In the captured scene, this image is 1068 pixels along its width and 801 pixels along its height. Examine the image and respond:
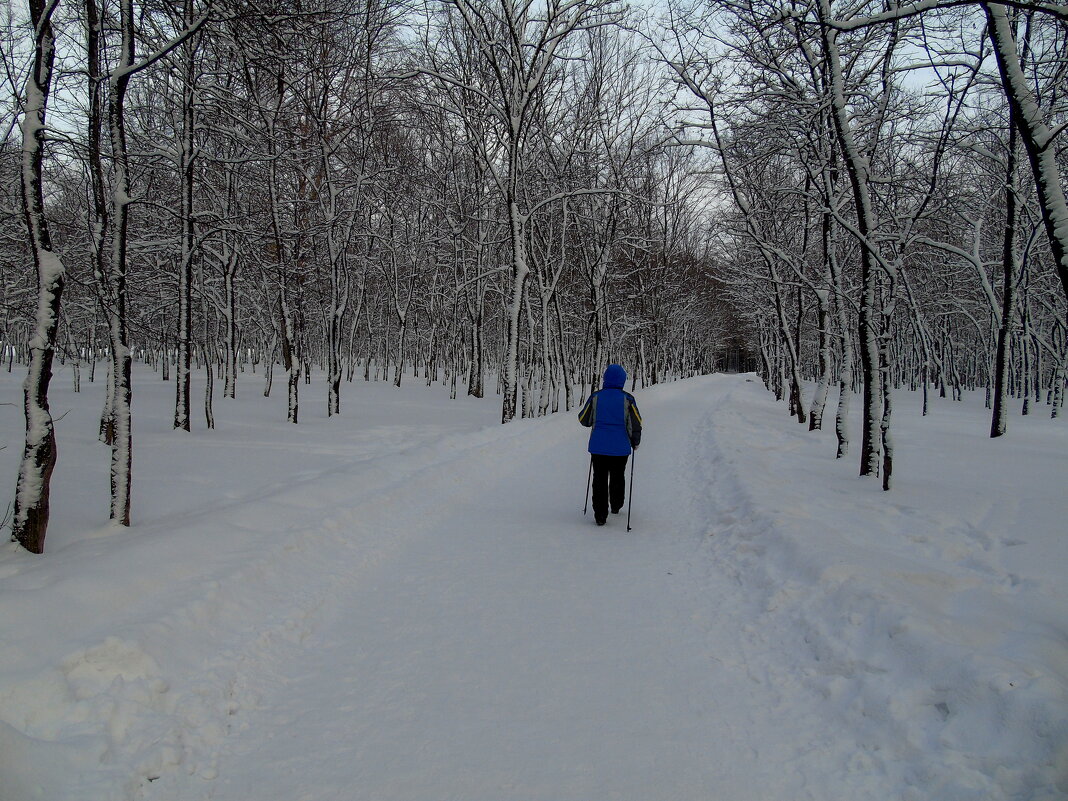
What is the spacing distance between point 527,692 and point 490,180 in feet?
86.0

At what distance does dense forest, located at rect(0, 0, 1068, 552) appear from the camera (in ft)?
20.7

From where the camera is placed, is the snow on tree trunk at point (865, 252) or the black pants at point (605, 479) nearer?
the black pants at point (605, 479)

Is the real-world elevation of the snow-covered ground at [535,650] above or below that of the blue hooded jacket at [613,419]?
below

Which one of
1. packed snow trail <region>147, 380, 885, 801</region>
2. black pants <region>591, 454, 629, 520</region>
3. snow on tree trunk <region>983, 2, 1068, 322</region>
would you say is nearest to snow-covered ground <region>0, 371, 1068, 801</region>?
packed snow trail <region>147, 380, 885, 801</region>

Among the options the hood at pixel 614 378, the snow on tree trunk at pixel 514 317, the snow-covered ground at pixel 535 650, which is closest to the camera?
the snow-covered ground at pixel 535 650

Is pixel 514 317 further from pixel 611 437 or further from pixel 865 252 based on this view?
pixel 611 437

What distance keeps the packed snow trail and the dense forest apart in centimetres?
362

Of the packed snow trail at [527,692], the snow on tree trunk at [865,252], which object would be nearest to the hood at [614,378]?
the packed snow trail at [527,692]

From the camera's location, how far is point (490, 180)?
26.5 metres

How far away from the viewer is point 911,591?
4.27 m

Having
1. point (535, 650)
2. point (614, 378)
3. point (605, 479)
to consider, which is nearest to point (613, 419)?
point (614, 378)

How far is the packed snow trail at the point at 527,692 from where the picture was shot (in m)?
2.71

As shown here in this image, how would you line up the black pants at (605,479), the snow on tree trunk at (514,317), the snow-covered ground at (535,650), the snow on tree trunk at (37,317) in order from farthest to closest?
1. the snow on tree trunk at (514,317)
2. the black pants at (605,479)
3. the snow on tree trunk at (37,317)
4. the snow-covered ground at (535,650)

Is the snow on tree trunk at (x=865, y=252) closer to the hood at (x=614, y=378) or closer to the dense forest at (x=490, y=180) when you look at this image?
the dense forest at (x=490, y=180)
